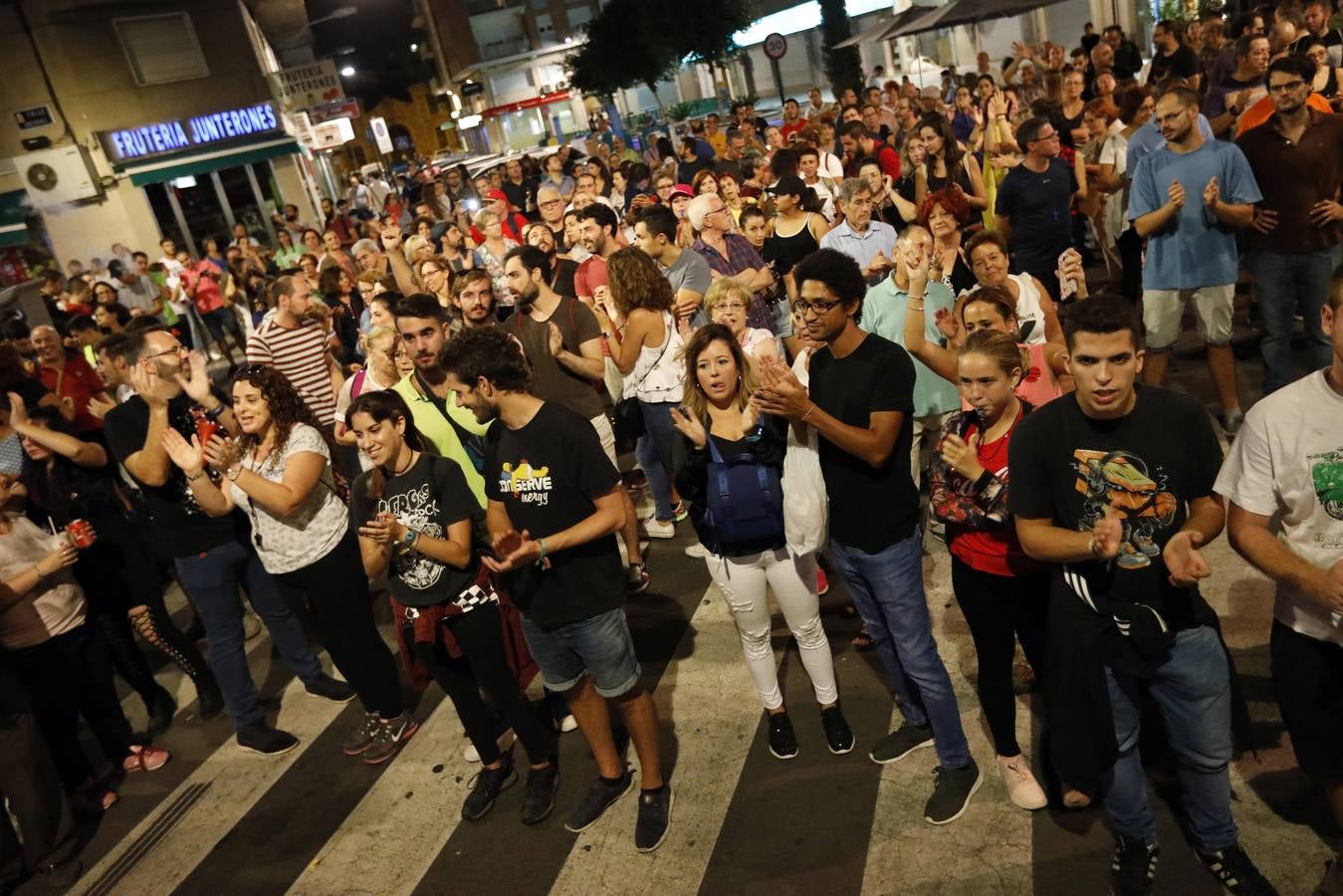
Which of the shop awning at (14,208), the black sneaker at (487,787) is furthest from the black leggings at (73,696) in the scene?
the shop awning at (14,208)

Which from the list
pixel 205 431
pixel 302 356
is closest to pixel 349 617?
pixel 205 431

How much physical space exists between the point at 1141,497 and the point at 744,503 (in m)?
1.52

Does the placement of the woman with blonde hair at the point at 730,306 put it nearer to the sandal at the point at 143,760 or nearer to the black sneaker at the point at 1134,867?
the black sneaker at the point at 1134,867

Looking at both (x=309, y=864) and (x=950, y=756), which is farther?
(x=309, y=864)

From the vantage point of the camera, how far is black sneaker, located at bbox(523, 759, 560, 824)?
14.3 feet

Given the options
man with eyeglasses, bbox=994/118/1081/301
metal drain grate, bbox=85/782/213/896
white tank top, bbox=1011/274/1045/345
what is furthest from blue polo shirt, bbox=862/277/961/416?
metal drain grate, bbox=85/782/213/896

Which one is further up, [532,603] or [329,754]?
[532,603]

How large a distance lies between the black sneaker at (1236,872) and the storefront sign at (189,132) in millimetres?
30052

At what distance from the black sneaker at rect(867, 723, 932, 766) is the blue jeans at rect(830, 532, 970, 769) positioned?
33cm

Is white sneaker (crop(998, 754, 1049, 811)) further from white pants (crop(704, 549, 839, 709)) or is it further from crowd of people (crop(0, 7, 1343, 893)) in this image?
white pants (crop(704, 549, 839, 709))

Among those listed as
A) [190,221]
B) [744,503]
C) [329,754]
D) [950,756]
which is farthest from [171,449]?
[190,221]

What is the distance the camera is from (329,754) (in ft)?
17.4

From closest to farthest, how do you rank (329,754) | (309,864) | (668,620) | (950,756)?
(950,756) < (309,864) < (329,754) < (668,620)

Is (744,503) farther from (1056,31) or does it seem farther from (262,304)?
(1056,31)
